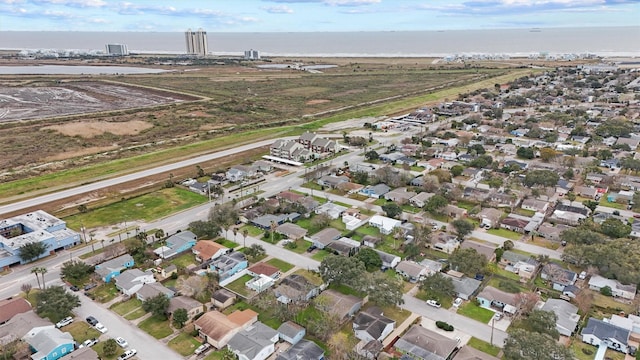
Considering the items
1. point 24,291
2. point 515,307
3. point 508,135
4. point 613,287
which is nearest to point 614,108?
point 508,135

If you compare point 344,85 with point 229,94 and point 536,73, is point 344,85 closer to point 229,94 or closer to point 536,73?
point 229,94

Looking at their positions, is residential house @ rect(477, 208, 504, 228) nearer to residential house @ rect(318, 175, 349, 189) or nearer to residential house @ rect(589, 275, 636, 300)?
residential house @ rect(589, 275, 636, 300)

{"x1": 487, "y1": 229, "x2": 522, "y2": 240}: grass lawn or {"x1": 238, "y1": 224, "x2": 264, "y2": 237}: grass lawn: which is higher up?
{"x1": 487, "y1": 229, "x2": 522, "y2": 240}: grass lawn

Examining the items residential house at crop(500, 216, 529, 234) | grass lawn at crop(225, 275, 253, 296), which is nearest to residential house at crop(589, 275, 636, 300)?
residential house at crop(500, 216, 529, 234)

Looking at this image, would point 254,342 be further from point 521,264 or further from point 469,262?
point 521,264

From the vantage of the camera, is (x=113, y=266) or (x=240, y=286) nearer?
(x=240, y=286)

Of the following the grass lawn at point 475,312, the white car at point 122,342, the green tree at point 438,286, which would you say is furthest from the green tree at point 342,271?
the white car at point 122,342

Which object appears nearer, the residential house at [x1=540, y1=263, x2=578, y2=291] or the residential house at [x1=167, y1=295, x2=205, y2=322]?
the residential house at [x1=167, y1=295, x2=205, y2=322]

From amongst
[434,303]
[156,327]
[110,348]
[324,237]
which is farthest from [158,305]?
[434,303]
